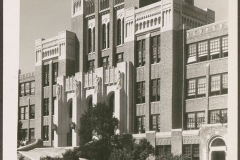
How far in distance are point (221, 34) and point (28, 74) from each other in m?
1.77

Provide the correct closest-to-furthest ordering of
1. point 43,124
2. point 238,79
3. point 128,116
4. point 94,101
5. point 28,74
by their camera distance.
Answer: point 238,79 → point 28,74 → point 43,124 → point 94,101 → point 128,116

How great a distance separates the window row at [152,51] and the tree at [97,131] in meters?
1.29

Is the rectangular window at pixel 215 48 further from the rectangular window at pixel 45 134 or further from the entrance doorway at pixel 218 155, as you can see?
the rectangular window at pixel 45 134

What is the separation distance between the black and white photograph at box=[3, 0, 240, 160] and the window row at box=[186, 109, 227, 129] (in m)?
0.01

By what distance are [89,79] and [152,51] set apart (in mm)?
1224

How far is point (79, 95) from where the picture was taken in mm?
5488

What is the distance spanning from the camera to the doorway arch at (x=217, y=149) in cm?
406

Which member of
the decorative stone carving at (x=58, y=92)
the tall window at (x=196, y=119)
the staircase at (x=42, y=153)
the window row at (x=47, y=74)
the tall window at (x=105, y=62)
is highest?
the tall window at (x=105, y=62)

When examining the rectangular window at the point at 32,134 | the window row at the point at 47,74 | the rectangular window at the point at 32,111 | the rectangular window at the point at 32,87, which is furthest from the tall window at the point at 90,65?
the rectangular window at the point at 32,134

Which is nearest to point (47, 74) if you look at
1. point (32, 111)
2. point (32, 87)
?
point (32, 87)

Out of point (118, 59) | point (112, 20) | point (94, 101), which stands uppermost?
point (112, 20)

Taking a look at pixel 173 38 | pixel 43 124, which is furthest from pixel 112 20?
→ pixel 43 124

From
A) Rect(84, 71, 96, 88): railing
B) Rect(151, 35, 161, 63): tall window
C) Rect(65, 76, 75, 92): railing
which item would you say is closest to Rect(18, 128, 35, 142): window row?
Rect(65, 76, 75, 92): railing

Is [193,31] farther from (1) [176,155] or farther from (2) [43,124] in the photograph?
(2) [43,124]
